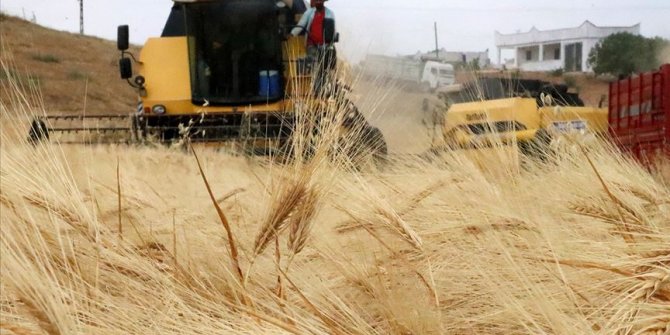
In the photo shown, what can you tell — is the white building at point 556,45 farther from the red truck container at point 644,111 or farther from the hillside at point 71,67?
the red truck container at point 644,111

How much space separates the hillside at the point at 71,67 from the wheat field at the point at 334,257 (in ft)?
69.5

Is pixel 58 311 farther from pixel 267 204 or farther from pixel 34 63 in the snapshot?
pixel 34 63

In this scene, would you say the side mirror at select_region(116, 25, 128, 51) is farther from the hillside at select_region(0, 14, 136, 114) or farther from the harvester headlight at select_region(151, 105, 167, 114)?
the hillside at select_region(0, 14, 136, 114)

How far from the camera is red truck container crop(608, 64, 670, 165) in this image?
7965mm

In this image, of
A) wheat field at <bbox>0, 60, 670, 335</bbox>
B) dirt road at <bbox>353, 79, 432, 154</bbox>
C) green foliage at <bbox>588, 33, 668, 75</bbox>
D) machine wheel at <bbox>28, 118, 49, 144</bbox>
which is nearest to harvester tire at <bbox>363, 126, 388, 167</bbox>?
dirt road at <bbox>353, 79, 432, 154</bbox>

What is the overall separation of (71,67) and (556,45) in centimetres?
4181

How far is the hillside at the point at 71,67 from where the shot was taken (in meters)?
26.0

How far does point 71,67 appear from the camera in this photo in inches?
1278

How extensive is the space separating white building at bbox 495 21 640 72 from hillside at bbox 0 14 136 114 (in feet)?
91.6

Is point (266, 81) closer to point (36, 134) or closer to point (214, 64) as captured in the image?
point (214, 64)

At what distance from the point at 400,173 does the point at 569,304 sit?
1.34 meters

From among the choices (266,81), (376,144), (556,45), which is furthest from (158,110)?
(556,45)

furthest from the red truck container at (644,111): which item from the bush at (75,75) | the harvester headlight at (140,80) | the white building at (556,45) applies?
the white building at (556,45)

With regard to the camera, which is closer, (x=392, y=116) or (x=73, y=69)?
(x=392, y=116)
